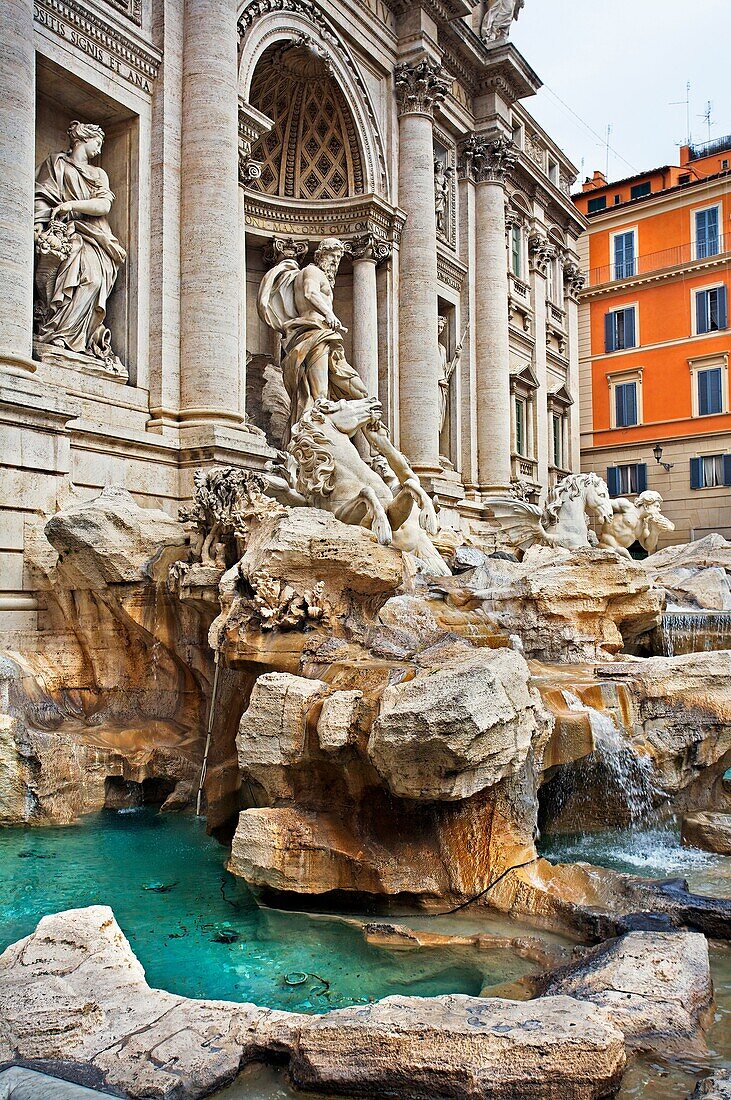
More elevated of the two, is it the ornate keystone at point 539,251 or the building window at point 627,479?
the ornate keystone at point 539,251

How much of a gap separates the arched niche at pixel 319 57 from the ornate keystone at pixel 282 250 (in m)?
1.53

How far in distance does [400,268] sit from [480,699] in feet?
43.5

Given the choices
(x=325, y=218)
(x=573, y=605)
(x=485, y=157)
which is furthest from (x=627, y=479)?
(x=573, y=605)

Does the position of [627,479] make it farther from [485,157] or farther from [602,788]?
[602,788]

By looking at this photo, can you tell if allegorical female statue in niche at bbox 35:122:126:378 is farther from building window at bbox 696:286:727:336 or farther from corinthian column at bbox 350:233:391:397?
building window at bbox 696:286:727:336

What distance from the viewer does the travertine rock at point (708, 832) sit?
5652 millimetres

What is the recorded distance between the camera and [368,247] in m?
15.6

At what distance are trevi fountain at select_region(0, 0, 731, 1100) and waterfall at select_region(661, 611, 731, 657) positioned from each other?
41mm

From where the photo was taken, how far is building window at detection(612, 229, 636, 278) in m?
27.7

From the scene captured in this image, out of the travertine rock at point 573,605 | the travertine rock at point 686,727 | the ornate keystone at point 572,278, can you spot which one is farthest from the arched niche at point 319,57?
the ornate keystone at point 572,278

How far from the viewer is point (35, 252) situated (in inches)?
392

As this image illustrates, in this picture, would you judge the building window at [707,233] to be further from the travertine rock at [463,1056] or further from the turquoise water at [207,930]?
the travertine rock at [463,1056]

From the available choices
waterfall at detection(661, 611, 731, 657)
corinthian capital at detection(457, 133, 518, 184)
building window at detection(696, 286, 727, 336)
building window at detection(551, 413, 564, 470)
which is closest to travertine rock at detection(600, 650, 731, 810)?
waterfall at detection(661, 611, 731, 657)

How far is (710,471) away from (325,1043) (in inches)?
974
